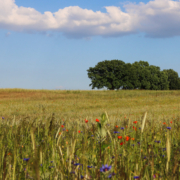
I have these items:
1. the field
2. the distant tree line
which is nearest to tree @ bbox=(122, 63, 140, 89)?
the distant tree line

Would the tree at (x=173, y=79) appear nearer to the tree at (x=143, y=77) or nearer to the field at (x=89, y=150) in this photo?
the tree at (x=143, y=77)

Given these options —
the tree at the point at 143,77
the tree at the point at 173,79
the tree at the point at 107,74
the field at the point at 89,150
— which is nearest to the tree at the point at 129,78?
the tree at the point at 107,74

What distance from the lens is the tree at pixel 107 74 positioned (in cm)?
5250

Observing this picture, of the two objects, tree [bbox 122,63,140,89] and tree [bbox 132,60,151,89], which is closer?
tree [bbox 122,63,140,89]

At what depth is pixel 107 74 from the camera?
53.1 m

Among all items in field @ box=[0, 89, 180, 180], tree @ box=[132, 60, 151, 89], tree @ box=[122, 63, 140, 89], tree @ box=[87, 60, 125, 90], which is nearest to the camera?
field @ box=[0, 89, 180, 180]

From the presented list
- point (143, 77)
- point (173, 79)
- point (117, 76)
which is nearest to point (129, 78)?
point (117, 76)

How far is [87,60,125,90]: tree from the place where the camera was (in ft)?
172

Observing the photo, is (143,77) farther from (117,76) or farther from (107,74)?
(107,74)

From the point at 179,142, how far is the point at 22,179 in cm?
268

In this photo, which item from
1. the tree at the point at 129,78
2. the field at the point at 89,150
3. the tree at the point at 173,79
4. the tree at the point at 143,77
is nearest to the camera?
the field at the point at 89,150

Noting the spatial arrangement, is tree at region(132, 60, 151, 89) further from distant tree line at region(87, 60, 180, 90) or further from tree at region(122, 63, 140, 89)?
tree at region(122, 63, 140, 89)

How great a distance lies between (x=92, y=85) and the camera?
53.8 meters

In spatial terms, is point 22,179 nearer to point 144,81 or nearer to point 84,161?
point 84,161
